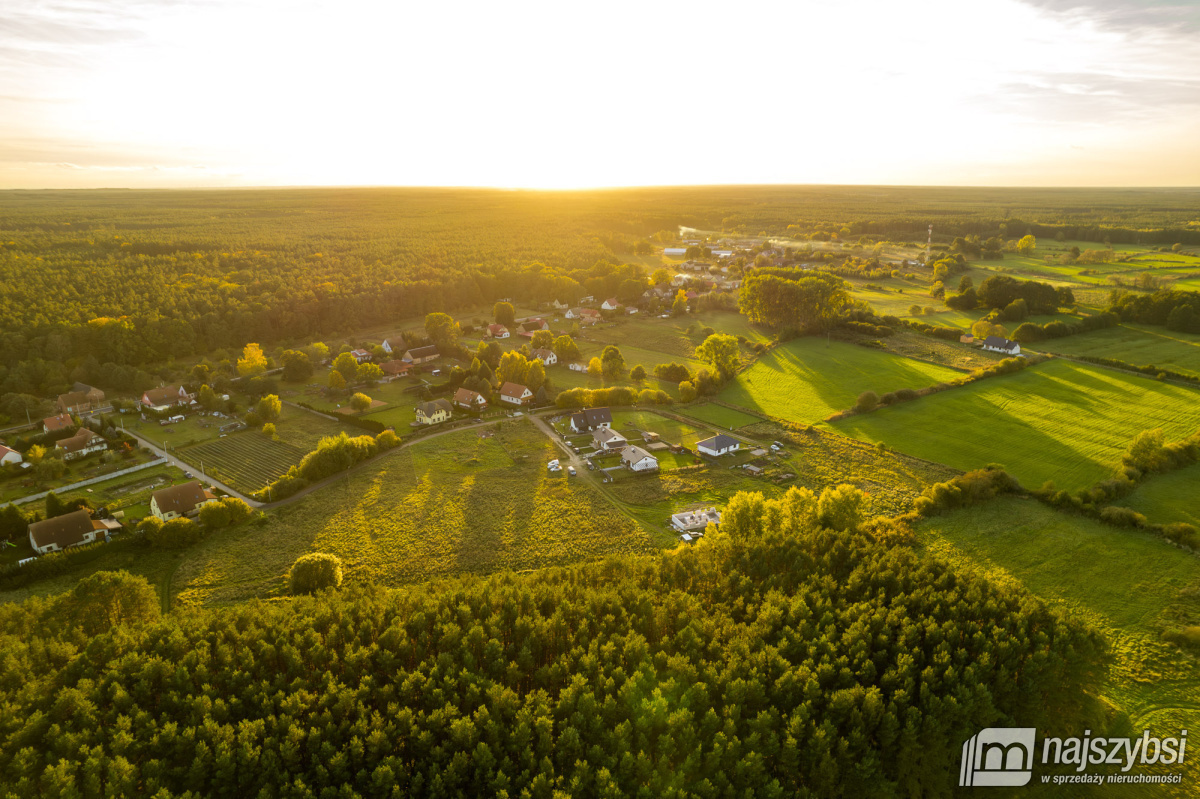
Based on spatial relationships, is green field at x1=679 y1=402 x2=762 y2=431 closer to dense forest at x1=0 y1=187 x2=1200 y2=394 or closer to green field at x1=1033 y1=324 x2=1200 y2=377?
green field at x1=1033 y1=324 x2=1200 y2=377

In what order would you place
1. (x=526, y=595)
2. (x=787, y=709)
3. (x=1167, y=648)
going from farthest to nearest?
(x=1167, y=648) < (x=526, y=595) < (x=787, y=709)

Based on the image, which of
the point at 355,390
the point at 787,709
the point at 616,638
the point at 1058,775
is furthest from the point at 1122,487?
the point at 355,390

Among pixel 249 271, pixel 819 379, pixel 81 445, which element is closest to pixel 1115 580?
pixel 819 379

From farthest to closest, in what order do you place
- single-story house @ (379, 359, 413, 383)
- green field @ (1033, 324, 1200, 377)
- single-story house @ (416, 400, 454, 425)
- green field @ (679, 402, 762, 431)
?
single-story house @ (379, 359, 413, 383) < green field @ (1033, 324, 1200, 377) < single-story house @ (416, 400, 454, 425) < green field @ (679, 402, 762, 431)

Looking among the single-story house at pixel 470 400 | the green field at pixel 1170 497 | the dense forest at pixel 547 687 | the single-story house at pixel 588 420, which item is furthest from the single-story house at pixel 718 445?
the green field at pixel 1170 497

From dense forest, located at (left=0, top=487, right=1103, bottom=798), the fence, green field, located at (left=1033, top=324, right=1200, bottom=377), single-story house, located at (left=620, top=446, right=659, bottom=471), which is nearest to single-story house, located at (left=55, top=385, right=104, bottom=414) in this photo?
the fence

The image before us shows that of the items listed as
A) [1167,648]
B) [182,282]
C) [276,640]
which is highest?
[182,282]

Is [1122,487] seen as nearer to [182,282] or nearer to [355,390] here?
[355,390]
